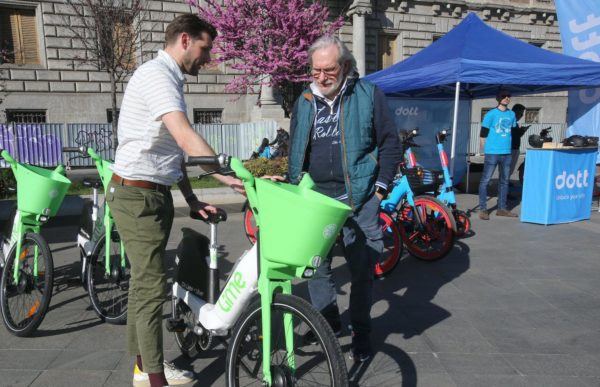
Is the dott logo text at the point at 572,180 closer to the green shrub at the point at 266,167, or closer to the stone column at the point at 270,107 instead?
the green shrub at the point at 266,167

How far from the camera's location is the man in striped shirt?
230cm

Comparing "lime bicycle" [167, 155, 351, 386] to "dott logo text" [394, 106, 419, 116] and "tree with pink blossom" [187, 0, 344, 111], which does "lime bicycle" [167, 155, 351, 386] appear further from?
A: "tree with pink blossom" [187, 0, 344, 111]

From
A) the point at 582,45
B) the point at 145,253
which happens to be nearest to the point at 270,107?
the point at 582,45

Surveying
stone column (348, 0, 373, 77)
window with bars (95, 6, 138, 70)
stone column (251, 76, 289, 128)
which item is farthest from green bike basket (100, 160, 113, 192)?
stone column (348, 0, 373, 77)

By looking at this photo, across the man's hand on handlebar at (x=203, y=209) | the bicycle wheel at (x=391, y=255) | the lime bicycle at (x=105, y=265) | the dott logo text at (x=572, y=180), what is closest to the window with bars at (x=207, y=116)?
the dott logo text at (x=572, y=180)

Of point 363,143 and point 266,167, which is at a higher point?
point 363,143

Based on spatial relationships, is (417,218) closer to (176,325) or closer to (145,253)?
(176,325)

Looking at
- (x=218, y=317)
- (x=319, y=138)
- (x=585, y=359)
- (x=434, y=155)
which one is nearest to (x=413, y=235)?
(x=585, y=359)

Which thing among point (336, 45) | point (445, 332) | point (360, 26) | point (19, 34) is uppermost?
point (360, 26)

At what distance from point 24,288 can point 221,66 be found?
647 inches

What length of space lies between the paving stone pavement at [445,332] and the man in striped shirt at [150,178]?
549mm

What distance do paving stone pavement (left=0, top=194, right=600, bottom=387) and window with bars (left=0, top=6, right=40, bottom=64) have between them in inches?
541

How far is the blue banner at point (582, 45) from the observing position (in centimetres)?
852

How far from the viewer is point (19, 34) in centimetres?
1628
